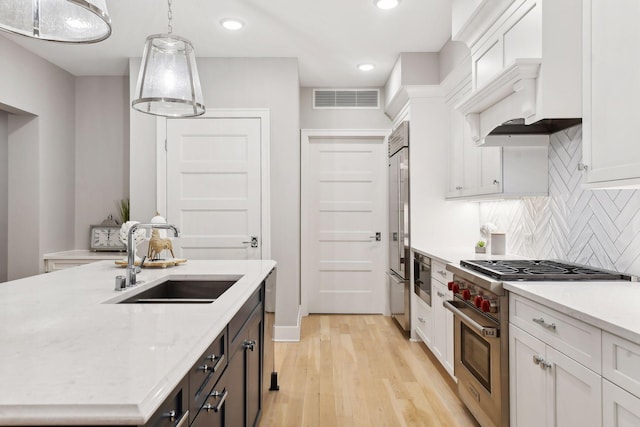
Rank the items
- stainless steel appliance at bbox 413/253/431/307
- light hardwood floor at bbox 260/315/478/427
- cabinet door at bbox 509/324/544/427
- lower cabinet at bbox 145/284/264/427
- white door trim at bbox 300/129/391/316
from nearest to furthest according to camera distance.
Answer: lower cabinet at bbox 145/284/264/427, cabinet door at bbox 509/324/544/427, light hardwood floor at bbox 260/315/478/427, stainless steel appliance at bbox 413/253/431/307, white door trim at bbox 300/129/391/316

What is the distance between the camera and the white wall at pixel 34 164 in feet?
13.0

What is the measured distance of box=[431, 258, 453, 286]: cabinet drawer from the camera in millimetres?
2964

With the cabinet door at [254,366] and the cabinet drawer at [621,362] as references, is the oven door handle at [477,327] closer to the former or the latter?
the cabinet drawer at [621,362]

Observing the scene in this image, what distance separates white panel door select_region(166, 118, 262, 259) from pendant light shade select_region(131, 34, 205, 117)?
1923 millimetres

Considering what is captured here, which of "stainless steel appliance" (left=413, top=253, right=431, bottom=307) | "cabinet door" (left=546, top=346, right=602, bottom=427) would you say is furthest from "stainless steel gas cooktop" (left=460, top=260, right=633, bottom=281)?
"stainless steel appliance" (left=413, top=253, right=431, bottom=307)

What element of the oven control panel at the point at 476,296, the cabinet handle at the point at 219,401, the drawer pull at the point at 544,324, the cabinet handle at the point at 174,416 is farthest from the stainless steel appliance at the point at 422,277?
the cabinet handle at the point at 174,416

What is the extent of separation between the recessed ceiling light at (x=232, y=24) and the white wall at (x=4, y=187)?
93.3 inches

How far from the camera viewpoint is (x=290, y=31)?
11.6 ft

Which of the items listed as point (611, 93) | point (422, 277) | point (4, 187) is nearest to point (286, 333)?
point (422, 277)

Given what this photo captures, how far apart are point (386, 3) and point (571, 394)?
106 inches

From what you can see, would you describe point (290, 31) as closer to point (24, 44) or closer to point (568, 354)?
point (24, 44)

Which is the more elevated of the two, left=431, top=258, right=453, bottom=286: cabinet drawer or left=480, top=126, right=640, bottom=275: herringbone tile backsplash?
left=480, top=126, right=640, bottom=275: herringbone tile backsplash

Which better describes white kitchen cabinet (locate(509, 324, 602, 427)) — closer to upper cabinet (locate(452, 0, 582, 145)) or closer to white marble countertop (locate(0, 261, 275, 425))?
upper cabinet (locate(452, 0, 582, 145))

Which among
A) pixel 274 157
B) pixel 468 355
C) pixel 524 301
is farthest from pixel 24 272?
pixel 524 301
